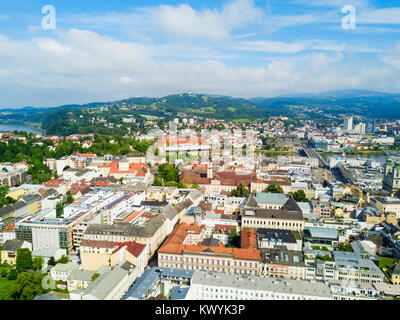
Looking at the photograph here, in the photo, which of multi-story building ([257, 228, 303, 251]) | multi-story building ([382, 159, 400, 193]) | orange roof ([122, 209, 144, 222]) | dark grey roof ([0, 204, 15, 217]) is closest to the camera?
multi-story building ([257, 228, 303, 251])

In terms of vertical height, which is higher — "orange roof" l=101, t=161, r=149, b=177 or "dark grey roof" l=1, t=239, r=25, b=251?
"orange roof" l=101, t=161, r=149, b=177

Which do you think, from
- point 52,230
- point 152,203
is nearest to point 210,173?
point 152,203

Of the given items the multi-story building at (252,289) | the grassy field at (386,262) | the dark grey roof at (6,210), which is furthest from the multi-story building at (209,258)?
the dark grey roof at (6,210)

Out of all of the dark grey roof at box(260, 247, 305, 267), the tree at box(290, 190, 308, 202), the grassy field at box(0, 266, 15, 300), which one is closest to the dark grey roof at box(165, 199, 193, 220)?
the dark grey roof at box(260, 247, 305, 267)

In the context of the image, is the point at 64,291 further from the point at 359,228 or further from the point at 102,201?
the point at 359,228

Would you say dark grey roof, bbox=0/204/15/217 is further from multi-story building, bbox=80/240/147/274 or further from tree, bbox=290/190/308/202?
tree, bbox=290/190/308/202

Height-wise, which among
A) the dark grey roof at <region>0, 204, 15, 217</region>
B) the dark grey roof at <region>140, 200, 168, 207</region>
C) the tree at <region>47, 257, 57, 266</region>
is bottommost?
the tree at <region>47, 257, 57, 266</region>

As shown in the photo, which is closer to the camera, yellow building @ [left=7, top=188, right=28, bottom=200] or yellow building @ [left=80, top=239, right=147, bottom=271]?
yellow building @ [left=80, top=239, right=147, bottom=271]

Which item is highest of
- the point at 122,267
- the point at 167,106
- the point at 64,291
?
the point at 167,106
